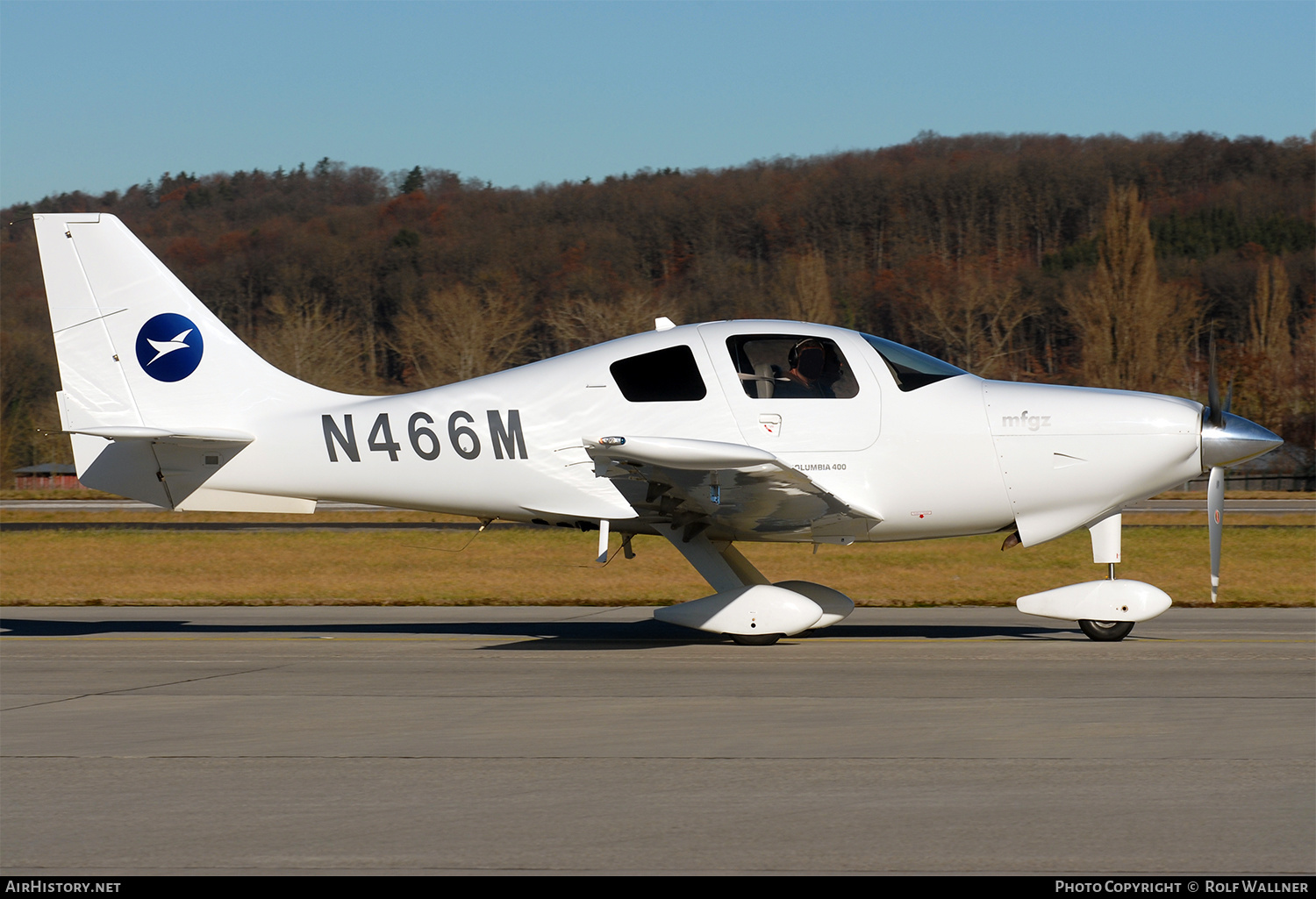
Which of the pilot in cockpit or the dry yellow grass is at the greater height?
the pilot in cockpit

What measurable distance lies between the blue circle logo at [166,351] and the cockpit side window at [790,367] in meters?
4.79

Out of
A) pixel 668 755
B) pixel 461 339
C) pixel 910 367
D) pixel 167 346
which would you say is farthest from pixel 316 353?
pixel 668 755

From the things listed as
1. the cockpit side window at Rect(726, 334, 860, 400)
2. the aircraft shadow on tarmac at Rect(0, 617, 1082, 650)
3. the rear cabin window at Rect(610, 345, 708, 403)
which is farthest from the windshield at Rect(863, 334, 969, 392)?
the aircraft shadow on tarmac at Rect(0, 617, 1082, 650)

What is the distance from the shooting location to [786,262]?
75812 millimetres

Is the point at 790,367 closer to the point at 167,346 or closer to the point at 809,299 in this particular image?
the point at 167,346

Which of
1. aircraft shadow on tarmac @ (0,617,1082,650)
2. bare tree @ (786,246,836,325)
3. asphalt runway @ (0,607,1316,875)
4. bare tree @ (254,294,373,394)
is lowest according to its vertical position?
aircraft shadow on tarmac @ (0,617,1082,650)

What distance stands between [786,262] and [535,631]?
65973 millimetres

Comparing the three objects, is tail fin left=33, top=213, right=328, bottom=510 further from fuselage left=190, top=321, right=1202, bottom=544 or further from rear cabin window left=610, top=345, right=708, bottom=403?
rear cabin window left=610, top=345, right=708, bottom=403

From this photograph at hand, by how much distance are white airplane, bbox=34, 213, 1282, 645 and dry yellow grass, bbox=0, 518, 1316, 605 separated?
3795 mm

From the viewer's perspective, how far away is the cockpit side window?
10023 millimetres

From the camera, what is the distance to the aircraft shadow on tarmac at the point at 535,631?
10789 millimetres

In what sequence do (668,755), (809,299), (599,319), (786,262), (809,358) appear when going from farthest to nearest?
(786,262) < (809,299) < (599,319) < (809,358) < (668,755)

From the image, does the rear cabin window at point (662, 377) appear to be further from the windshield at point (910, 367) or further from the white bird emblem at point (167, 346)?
the white bird emblem at point (167, 346)
